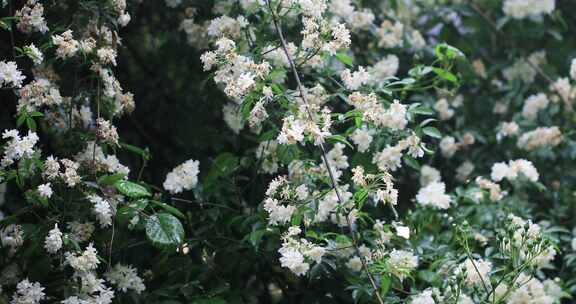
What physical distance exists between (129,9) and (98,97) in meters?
0.45

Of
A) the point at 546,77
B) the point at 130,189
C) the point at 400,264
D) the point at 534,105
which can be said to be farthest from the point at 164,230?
the point at 546,77

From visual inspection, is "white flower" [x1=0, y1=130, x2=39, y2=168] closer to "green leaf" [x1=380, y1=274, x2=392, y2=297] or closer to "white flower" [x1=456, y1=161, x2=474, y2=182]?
"green leaf" [x1=380, y1=274, x2=392, y2=297]

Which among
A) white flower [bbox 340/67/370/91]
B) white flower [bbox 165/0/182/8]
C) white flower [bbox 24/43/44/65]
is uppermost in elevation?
white flower [bbox 165/0/182/8]

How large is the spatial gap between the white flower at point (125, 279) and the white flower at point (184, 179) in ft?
0.92

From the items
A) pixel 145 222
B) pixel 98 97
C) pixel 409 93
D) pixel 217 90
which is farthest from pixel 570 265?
pixel 98 97

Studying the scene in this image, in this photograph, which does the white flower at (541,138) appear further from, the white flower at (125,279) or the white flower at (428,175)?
the white flower at (125,279)

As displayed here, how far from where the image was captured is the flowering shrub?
184cm

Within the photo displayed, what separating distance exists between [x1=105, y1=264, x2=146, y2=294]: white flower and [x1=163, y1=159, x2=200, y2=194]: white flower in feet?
0.92

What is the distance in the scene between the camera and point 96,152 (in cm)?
201

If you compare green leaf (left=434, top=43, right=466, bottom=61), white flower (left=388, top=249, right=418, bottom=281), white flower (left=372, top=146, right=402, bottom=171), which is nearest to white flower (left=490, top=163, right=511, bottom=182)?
green leaf (left=434, top=43, right=466, bottom=61)

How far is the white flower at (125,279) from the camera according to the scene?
6.30 feet

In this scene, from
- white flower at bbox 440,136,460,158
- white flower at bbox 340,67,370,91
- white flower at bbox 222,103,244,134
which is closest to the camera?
white flower at bbox 340,67,370,91

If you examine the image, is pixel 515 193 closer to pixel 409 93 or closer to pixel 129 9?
pixel 409 93

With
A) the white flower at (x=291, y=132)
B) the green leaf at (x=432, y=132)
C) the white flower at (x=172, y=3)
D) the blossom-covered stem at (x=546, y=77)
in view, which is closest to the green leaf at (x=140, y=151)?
the white flower at (x=291, y=132)
